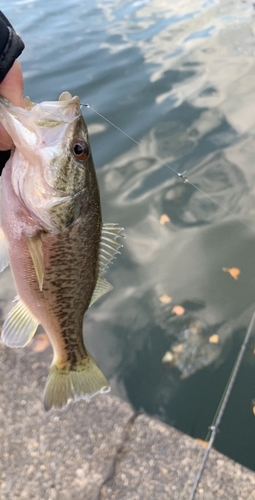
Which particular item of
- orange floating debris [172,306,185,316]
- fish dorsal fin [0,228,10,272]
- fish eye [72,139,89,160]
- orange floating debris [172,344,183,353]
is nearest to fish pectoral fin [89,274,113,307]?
fish dorsal fin [0,228,10,272]

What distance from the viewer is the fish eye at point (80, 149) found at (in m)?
1.71

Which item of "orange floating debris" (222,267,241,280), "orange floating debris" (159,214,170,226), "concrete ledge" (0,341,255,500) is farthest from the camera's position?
"orange floating debris" (159,214,170,226)

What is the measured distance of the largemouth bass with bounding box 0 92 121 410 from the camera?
163cm

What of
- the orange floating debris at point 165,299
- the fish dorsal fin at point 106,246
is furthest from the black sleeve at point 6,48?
the orange floating debris at point 165,299

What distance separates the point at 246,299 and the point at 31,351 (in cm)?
211

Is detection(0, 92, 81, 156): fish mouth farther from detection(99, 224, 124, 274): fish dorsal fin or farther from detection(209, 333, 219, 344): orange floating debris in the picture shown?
detection(209, 333, 219, 344): orange floating debris

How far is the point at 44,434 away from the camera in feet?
8.14

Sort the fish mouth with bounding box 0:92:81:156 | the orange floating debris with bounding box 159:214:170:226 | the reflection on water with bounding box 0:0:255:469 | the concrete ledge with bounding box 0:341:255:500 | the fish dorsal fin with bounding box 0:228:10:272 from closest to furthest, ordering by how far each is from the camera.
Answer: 1. the fish mouth with bounding box 0:92:81:156
2. the fish dorsal fin with bounding box 0:228:10:272
3. the concrete ledge with bounding box 0:341:255:500
4. the reflection on water with bounding box 0:0:255:469
5. the orange floating debris with bounding box 159:214:170:226

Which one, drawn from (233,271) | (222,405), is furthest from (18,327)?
(233,271)

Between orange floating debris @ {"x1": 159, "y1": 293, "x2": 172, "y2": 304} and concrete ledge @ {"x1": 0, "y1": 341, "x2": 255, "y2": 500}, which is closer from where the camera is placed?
concrete ledge @ {"x1": 0, "y1": 341, "x2": 255, "y2": 500}

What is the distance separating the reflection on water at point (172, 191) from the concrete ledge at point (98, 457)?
32cm

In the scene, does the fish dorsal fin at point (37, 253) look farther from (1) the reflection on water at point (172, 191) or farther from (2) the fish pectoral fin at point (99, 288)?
(1) the reflection on water at point (172, 191)

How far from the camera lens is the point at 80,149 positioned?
1726mm

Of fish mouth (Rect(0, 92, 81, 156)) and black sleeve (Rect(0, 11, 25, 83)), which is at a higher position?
black sleeve (Rect(0, 11, 25, 83))
